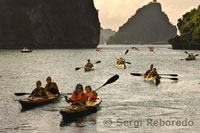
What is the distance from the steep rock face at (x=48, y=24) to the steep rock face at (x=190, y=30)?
42.0m

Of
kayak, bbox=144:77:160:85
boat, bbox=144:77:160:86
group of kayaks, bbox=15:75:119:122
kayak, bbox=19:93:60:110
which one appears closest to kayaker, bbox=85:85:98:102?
group of kayaks, bbox=15:75:119:122

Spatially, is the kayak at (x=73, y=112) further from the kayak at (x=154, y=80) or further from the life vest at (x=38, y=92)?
the kayak at (x=154, y=80)

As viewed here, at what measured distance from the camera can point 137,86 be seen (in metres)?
39.3

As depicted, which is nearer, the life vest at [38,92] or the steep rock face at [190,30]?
the life vest at [38,92]

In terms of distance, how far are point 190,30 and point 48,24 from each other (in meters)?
59.6

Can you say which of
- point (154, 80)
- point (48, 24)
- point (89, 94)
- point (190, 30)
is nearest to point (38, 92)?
point (89, 94)

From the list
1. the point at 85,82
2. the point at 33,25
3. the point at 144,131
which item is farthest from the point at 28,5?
the point at 144,131

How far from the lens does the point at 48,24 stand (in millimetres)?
164625

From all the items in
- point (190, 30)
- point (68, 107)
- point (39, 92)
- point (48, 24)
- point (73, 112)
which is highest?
point (48, 24)

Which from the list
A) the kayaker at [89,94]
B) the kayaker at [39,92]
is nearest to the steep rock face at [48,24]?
the kayaker at [39,92]

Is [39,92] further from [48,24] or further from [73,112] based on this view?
[48,24]

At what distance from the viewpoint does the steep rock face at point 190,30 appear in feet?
456

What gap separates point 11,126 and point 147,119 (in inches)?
311

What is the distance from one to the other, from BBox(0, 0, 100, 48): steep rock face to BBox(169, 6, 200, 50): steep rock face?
4196cm
